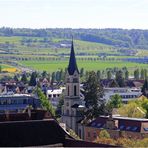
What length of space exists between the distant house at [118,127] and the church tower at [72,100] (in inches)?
237

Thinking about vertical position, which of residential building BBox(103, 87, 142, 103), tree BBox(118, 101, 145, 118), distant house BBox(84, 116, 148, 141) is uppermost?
residential building BBox(103, 87, 142, 103)


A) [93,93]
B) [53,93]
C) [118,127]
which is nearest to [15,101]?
[93,93]

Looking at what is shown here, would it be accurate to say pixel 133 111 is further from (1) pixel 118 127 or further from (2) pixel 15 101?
(2) pixel 15 101

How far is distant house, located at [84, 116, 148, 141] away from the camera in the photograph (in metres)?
71.6

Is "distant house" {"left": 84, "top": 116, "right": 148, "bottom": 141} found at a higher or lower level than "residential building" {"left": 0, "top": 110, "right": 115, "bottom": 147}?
lower

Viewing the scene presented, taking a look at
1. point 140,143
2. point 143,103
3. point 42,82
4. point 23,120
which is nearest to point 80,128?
point 143,103

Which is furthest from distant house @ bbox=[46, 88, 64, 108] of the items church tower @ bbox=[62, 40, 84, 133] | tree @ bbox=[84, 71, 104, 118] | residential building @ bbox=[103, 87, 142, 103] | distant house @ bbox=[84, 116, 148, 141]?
distant house @ bbox=[84, 116, 148, 141]

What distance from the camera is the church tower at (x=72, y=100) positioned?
86.4m

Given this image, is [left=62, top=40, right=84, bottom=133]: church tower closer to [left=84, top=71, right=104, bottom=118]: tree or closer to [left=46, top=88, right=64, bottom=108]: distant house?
[left=84, top=71, right=104, bottom=118]: tree

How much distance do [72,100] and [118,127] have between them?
49.8ft

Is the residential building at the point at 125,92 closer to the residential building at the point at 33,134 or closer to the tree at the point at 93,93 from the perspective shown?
the tree at the point at 93,93

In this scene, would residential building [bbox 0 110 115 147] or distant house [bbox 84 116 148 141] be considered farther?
distant house [bbox 84 116 148 141]

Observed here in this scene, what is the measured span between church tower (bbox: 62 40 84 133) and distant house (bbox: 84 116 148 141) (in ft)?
19.7

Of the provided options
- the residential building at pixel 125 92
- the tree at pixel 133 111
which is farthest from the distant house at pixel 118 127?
the residential building at pixel 125 92
